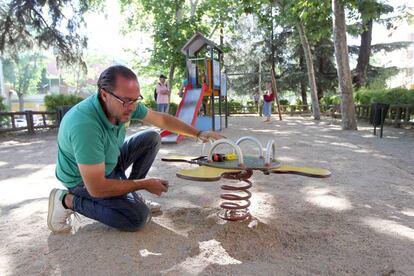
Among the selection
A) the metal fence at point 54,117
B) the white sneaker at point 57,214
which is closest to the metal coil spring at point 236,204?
the white sneaker at point 57,214

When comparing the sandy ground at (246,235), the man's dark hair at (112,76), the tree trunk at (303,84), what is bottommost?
the sandy ground at (246,235)

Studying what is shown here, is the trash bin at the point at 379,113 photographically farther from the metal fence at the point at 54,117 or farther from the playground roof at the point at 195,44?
the playground roof at the point at 195,44

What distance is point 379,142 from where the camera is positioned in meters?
7.75

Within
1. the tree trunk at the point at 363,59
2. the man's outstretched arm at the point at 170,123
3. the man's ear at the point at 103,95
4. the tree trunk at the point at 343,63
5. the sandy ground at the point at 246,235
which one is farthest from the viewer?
the tree trunk at the point at 363,59

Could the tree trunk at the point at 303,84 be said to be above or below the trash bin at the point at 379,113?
above

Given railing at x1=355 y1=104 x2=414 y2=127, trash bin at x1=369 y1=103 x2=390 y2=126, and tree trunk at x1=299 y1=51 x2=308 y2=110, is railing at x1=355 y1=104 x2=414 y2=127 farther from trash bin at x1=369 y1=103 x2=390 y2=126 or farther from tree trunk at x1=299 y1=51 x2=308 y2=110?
tree trunk at x1=299 y1=51 x2=308 y2=110

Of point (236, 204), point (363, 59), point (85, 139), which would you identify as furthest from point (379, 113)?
point (363, 59)

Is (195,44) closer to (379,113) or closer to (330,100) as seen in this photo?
(379,113)

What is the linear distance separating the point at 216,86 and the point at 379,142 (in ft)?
16.4

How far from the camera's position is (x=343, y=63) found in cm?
1024

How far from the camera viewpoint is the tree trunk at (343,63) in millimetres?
9938

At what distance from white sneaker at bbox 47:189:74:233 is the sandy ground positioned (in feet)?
0.23

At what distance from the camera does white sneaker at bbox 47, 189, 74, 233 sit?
260 cm

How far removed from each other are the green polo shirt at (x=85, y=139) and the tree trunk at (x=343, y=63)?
9026 millimetres
